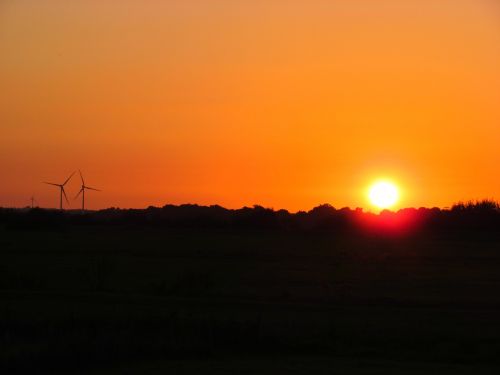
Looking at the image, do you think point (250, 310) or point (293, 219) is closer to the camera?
point (250, 310)

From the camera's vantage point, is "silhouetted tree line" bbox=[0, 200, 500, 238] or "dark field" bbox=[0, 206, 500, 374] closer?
"dark field" bbox=[0, 206, 500, 374]

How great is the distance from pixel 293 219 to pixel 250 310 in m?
67.9

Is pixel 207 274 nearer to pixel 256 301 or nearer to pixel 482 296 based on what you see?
pixel 256 301

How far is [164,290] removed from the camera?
35.2 m

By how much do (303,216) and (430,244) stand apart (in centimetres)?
3496

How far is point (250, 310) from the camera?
29.8 m

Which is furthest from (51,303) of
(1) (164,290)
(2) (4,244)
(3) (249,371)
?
(2) (4,244)

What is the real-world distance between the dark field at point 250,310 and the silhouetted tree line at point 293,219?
2505 centimetres

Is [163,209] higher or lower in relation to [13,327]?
higher

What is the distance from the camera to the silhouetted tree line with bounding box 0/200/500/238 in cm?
8544

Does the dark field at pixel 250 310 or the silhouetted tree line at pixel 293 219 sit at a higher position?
the silhouetted tree line at pixel 293 219

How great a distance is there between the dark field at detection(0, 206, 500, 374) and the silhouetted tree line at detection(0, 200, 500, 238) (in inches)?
986

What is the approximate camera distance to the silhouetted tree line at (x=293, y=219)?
280ft

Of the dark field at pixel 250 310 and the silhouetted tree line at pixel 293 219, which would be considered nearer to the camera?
the dark field at pixel 250 310
